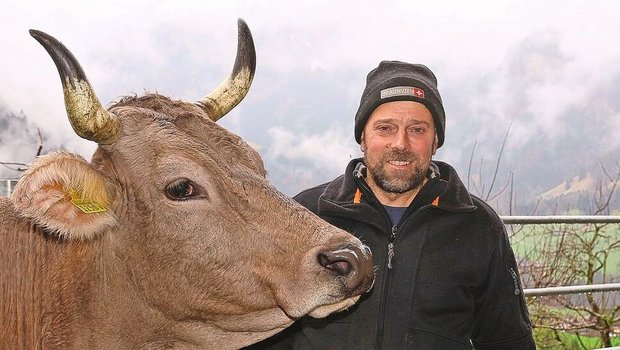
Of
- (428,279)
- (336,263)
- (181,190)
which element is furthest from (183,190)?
(428,279)

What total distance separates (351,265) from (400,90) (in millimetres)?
1323

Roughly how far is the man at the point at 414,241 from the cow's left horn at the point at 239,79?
2.10 feet

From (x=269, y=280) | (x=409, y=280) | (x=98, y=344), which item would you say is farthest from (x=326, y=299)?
(x=98, y=344)

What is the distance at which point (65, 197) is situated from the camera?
3.20 metres

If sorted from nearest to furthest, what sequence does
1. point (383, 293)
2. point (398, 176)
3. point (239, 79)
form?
point (383, 293) < point (398, 176) < point (239, 79)

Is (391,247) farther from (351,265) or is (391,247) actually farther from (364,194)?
(351,265)

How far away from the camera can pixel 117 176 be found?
341 centimetres

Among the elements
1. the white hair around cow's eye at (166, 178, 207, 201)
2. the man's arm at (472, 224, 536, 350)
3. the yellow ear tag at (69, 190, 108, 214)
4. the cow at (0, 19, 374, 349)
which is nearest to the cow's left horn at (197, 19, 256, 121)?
the cow at (0, 19, 374, 349)

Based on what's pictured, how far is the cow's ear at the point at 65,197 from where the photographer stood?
Result: 3.14m

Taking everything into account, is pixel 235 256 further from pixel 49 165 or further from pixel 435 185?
pixel 435 185

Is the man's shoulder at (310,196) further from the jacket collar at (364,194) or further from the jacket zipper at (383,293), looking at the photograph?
the jacket zipper at (383,293)

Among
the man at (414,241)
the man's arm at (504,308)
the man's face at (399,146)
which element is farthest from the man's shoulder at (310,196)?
the man's arm at (504,308)

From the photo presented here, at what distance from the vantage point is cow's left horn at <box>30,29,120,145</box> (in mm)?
3043

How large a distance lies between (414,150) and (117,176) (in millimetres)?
1525
